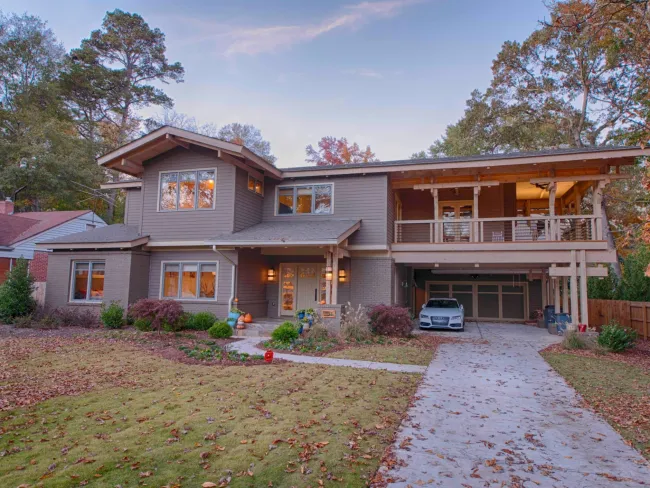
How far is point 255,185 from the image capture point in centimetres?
1644

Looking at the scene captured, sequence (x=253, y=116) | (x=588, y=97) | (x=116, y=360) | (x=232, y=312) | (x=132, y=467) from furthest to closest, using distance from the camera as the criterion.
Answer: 1. (x=253, y=116)
2. (x=588, y=97)
3. (x=232, y=312)
4. (x=116, y=360)
5. (x=132, y=467)

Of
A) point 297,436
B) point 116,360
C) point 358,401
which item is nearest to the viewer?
point 297,436

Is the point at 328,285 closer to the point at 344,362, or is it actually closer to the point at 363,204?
the point at 363,204

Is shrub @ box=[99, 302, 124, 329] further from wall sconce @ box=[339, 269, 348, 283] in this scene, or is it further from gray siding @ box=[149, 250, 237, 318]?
wall sconce @ box=[339, 269, 348, 283]

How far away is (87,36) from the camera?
3266 cm

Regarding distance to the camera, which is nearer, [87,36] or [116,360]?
[116,360]

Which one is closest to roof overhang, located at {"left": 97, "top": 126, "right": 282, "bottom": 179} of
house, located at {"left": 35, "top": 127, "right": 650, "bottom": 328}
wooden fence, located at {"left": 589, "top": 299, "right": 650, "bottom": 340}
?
house, located at {"left": 35, "top": 127, "right": 650, "bottom": 328}

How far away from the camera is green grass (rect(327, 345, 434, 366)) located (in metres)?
9.41

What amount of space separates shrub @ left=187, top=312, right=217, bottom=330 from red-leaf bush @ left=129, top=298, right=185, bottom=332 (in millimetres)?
540

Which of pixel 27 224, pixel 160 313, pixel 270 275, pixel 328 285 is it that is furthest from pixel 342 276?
pixel 27 224

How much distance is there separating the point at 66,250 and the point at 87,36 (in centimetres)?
2520

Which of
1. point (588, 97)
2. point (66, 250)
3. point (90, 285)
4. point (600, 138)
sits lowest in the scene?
point (90, 285)

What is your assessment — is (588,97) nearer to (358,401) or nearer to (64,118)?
(358,401)

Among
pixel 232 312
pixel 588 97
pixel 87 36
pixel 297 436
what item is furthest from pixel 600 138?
pixel 87 36
